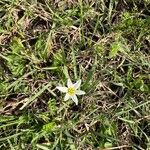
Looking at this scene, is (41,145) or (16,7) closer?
(41,145)

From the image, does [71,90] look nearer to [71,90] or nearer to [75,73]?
[71,90]

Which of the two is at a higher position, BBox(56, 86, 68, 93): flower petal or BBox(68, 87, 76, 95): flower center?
BBox(56, 86, 68, 93): flower petal

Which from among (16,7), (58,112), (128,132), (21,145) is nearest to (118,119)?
(128,132)

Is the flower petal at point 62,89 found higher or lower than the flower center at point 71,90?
higher

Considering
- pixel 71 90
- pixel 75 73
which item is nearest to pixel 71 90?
pixel 71 90

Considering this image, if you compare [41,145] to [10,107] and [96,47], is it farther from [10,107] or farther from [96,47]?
[96,47]

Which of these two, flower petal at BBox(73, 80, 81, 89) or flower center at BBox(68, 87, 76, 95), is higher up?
flower petal at BBox(73, 80, 81, 89)

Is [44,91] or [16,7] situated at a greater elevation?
[16,7]

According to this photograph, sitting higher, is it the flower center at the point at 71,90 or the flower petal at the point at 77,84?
the flower petal at the point at 77,84
